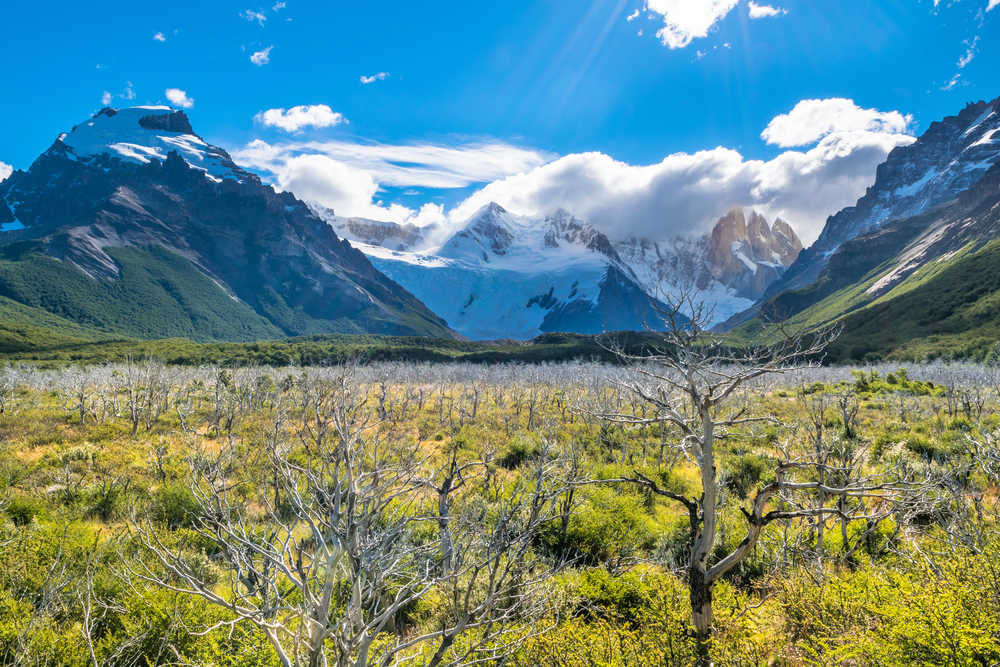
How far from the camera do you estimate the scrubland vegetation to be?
13.6 feet

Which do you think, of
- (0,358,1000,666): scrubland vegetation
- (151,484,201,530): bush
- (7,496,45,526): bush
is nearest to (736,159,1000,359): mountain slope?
(0,358,1000,666): scrubland vegetation

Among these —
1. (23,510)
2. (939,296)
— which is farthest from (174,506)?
(939,296)

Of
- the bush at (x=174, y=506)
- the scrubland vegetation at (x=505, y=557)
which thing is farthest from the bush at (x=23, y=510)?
the bush at (x=174, y=506)

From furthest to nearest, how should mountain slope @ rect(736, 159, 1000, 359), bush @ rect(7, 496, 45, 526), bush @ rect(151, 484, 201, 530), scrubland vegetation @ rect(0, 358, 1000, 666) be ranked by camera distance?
mountain slope @ rect(736, 159, 1000, 359)
bush @ rect(151, 484, 201, 530)
bush @ rect(7, 496, 45, 526)
scrubland vegetation @ rect(0, 358, 1000, 666)

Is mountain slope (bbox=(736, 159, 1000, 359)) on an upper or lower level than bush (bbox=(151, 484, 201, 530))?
upper

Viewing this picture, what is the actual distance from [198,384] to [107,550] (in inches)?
2030

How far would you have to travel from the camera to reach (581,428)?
106ft

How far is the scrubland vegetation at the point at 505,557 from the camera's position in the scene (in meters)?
4.15

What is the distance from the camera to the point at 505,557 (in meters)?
9.20

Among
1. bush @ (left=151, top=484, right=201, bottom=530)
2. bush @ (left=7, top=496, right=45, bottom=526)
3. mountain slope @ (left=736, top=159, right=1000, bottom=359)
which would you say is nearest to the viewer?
bush @ (left=7, top=496, right=45, bottom=526)

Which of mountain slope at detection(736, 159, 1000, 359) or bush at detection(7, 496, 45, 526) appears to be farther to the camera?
mountain slope at detection(736, 159, 1000, 359)

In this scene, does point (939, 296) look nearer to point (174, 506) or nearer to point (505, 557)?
point (505, 557)

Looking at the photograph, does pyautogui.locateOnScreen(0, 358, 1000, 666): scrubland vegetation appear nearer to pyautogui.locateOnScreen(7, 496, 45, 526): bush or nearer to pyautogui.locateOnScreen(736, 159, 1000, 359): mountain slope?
pyautogui.locateOnScreen(7, 496, 45, 526): bush

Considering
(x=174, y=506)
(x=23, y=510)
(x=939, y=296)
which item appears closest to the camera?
(x=23, y=510)
